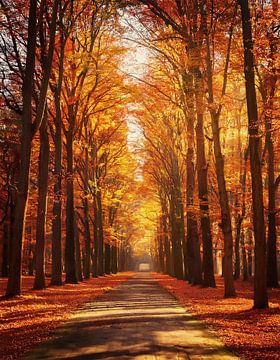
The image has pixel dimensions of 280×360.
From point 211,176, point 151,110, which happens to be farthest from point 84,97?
point 211,176

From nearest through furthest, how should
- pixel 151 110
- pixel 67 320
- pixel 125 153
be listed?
pixel 67 320 → pixel 151 110 → pixel 125 153

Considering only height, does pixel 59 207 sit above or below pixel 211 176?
below

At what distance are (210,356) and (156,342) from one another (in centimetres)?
111

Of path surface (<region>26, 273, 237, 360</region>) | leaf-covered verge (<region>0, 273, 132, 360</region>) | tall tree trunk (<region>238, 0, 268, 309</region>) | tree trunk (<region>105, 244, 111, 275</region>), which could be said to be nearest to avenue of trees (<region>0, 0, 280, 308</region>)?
tall tree trunk (<region>238, 0, 268, 309</region>)

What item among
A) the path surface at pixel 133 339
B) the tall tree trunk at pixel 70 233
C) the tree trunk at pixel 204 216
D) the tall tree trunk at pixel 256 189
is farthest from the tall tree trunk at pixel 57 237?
the tall tree trunk at pixel 256 189

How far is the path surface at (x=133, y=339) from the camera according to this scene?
612 centimetres

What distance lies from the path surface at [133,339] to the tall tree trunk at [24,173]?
435 cm

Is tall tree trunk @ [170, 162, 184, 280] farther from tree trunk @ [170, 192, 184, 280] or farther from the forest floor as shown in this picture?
the forest floor

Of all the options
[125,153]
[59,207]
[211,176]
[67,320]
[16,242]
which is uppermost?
[125,153]

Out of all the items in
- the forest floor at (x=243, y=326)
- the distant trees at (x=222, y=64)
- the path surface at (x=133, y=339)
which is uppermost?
the distant trees at (x=222, y=64)

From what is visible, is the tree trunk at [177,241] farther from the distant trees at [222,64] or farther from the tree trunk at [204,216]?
the distant trees at [222,64]

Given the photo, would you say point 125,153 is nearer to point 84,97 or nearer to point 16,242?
point 84,97

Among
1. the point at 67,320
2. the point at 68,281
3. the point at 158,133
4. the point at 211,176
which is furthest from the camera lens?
the point at 211,176

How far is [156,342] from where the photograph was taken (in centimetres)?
691
